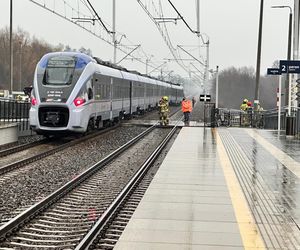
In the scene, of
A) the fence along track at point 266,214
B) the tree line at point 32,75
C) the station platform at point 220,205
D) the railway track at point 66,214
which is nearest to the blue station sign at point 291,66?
the station platform at point 220,205

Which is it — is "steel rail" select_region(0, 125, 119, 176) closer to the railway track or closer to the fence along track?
the railway track

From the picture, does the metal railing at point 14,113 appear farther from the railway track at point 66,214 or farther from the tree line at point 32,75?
A: the tree line at point 32,75

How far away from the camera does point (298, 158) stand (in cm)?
1448

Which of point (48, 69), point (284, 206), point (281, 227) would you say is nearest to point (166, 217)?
point (281, 227)

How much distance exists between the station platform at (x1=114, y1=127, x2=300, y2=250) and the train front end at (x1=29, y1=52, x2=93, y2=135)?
5.47 metres

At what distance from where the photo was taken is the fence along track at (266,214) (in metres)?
6.24

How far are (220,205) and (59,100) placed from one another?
11696 mm

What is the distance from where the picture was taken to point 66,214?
848cm

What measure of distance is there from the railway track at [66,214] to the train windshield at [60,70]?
7.31 metres

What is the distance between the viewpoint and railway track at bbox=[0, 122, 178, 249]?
6876 mm

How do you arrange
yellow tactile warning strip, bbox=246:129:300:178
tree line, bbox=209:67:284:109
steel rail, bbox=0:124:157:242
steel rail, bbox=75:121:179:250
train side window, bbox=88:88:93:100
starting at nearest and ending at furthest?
steel rail, bbox=75:121:179:250
steel rail, bbox=0:124:157:242
yellow tactile warning strip, bbox=246:129:300:178
train side window, bbox=88:88:93:100
tree line, bbox=209:67:284:109

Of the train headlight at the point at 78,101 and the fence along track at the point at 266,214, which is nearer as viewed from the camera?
the fence along track at the point at 266,214

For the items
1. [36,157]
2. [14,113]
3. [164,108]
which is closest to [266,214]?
[36,157]

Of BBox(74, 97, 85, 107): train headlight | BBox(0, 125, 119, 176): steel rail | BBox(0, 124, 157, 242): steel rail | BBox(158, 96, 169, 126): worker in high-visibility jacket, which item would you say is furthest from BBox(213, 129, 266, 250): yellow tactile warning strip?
BBox(158, 96, 169, 126): worker in high-visibility jacket
